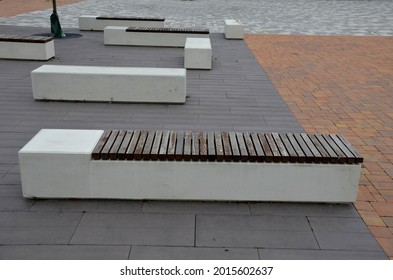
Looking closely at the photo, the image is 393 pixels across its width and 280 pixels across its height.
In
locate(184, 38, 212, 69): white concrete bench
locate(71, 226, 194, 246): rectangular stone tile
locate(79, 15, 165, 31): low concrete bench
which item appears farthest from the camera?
locate(79, 15, 165, 31): low concrete bench

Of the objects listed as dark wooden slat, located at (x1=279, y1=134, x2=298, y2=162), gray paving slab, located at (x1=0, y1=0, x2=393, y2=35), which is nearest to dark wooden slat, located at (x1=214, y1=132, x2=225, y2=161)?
dark wooden slat, located at (x1=279, y1=134, x2=298, y2=162)

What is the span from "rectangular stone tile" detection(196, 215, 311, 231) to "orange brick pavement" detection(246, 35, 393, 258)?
0.72m

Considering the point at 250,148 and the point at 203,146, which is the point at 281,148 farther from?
the point at 203,146

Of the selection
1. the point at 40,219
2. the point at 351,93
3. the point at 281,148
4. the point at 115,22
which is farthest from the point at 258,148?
the point at 115,22

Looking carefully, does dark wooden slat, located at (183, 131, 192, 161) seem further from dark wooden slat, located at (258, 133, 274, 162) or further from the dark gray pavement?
dark wooden slat, located at (258, 133, 274, 162)

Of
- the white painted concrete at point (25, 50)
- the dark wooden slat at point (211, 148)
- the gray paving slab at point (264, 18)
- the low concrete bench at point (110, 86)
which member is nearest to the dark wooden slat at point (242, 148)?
the dark wooden slat at point (211, 148)

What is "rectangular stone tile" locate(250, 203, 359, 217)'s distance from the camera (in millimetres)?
4371

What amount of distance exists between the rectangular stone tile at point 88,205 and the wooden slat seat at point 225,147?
51 cm

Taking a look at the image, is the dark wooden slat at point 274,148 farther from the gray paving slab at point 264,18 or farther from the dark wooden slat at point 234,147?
the gray paving slab at point 264,18

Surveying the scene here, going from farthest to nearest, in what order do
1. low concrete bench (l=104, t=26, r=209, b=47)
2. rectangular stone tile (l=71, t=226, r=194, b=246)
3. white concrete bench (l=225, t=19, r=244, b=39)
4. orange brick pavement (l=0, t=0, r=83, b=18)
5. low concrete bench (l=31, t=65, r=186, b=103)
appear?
orange brick pavement (l=0, t=0, r=83, b=18), white concrete bench (l=225, t=19, r=244, b=39), low concrete bench (l=104, t=26, r=209, b=47), low concrete bench (l=31, t=65, r=186, b=103), rectangular stone tile (l=71, t=226, r=194, b=246)

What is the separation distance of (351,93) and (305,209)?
17.9ft

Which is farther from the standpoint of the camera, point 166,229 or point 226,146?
point 226,146

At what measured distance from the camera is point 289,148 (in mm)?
4574

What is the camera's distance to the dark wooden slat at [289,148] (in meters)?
4.34
